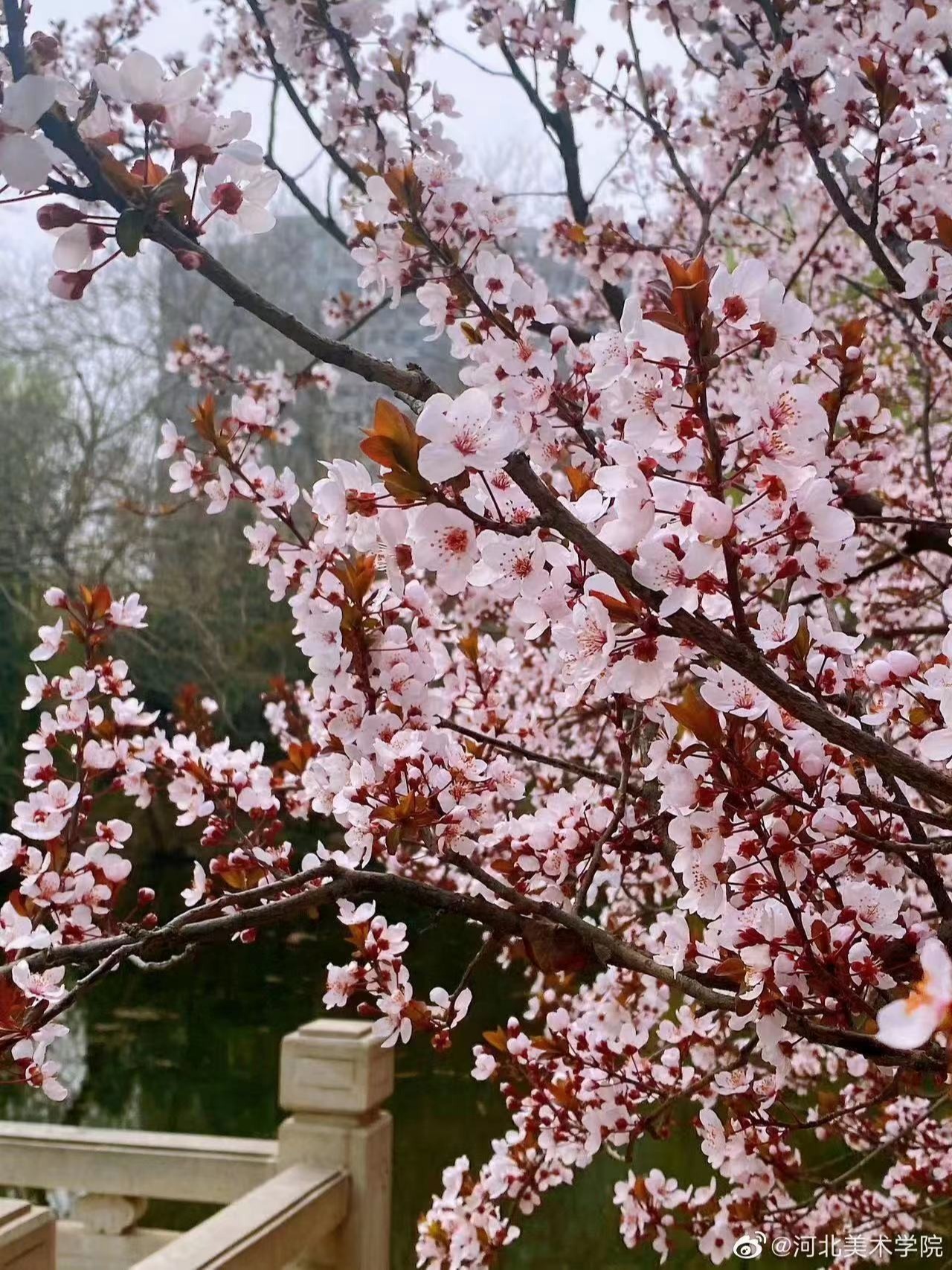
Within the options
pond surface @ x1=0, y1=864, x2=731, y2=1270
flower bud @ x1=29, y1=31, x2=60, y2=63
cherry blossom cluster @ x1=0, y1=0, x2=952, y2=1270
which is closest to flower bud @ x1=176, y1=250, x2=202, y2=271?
cherry blossom cluster @ x1=0, y1=0, x2=952, y2=1270

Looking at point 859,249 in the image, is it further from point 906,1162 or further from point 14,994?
point 14,994

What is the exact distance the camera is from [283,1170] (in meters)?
2.92

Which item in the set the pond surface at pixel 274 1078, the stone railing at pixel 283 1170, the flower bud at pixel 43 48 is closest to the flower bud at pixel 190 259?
the flower bud at pixel 43 48

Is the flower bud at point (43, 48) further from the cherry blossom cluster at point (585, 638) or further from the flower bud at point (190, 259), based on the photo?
the flower bud at point (190, 259)

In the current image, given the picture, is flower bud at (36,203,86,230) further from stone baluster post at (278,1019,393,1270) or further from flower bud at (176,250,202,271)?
stone baluster post at (278,1019,393,1270)

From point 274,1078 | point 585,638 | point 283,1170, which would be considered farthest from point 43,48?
point 274,1078

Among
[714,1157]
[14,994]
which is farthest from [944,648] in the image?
[714,1157]

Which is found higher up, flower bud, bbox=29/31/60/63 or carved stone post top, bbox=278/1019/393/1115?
flower bud, bbox=29/31/60/63

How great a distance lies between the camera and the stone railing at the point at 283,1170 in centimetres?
274

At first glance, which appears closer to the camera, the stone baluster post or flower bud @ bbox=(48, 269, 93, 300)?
flower bud @ bbox=(48, 269, 93, 300)

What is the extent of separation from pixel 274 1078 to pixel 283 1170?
169 inches

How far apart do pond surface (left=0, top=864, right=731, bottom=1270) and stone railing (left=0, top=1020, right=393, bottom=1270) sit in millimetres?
1959

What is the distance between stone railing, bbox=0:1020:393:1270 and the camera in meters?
2.74

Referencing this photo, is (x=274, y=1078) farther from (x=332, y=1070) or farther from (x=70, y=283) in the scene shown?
(x=70, y=283)
